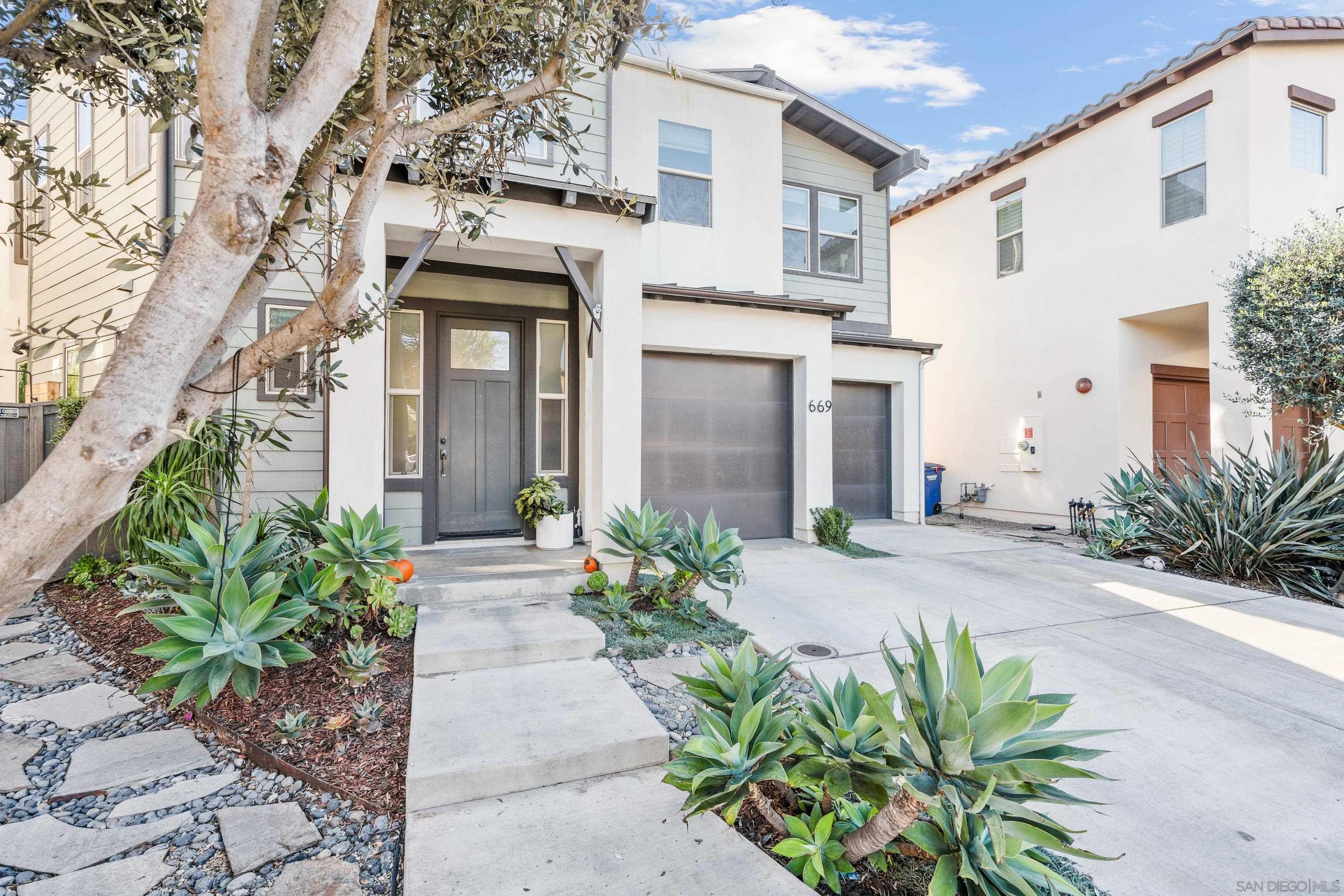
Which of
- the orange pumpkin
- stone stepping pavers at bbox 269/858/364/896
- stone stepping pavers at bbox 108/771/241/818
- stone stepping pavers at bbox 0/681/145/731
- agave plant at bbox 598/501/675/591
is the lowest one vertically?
stone stepping pavers at bbox 269/858/364/896

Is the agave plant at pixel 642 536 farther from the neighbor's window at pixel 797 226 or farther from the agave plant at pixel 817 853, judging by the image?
the neighbor's window at pixel 797 226

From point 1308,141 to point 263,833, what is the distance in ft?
41.9

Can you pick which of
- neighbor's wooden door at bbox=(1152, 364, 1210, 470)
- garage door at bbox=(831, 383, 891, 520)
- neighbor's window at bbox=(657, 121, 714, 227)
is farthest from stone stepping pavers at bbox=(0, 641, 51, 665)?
neighbor's wooden door at bbox=(1152, 364, 1210, 470)

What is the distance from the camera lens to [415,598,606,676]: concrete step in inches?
139

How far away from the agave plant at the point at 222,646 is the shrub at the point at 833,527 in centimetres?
547

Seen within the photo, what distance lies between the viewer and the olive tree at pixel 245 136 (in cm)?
146

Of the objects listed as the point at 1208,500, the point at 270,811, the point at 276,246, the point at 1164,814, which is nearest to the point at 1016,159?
the point at 1208,500

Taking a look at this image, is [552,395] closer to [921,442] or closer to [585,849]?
[585,849]

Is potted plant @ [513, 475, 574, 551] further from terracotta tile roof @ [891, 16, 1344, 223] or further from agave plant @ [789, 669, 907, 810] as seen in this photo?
terracotta tile roof @ [891, 16, 1344, 223]

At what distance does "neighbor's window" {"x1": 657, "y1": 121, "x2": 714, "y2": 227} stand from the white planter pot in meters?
4.09

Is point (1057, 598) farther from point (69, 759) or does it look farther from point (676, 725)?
point (69, 759)

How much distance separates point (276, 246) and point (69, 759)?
2.35 metres

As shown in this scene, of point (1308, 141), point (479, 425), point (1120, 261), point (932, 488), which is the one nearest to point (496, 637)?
point (479, 425)

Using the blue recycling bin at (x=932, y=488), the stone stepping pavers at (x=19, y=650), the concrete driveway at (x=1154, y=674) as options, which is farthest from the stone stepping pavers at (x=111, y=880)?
the blue recycling bin at (x=932, y=488)
